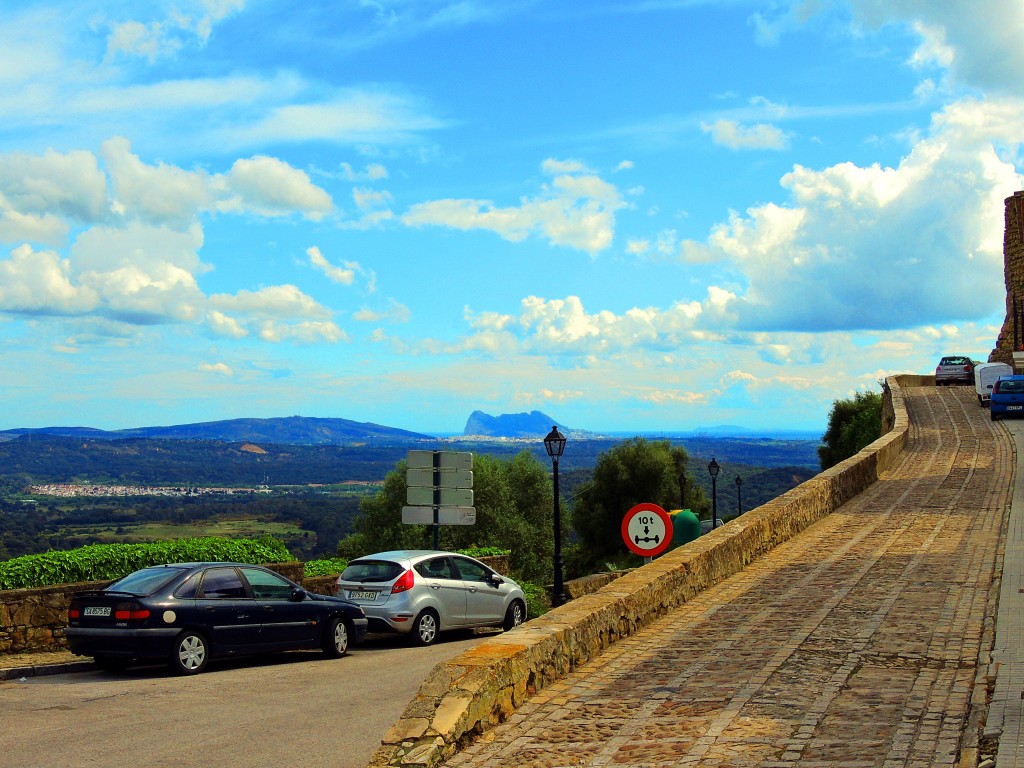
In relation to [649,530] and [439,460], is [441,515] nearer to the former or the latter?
[439,460]

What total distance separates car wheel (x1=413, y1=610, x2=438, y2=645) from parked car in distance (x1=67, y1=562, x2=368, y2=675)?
1.98 metres

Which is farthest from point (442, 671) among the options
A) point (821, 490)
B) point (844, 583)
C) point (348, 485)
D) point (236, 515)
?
point (348, 485)

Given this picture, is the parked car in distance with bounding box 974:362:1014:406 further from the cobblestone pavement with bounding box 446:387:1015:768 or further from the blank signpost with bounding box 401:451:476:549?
the blank signpost with bounding box 401:451:476:549

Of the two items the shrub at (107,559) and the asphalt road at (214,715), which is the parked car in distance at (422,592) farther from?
the shrub at (107,559)

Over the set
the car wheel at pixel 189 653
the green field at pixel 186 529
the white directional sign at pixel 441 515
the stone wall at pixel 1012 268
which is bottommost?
the green field at pixel 186 529

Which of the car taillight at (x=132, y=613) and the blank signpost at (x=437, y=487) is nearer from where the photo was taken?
the car taillight at (x=132, y=613)

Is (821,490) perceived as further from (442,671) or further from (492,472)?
(492,472)

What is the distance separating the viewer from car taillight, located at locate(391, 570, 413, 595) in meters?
16.5

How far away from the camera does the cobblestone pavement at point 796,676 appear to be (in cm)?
678

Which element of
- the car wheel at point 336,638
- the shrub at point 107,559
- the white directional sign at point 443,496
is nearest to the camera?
the shrub at point 107,559

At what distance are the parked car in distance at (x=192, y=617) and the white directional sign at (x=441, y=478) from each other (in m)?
5.99

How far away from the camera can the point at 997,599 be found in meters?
11.6

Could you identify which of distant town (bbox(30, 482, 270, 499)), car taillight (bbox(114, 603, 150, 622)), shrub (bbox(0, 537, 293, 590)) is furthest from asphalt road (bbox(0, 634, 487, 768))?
distant town (bbox(30, 482, 270, 499))

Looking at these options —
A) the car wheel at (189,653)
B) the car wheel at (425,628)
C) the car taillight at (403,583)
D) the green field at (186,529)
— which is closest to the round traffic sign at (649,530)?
the car wheel at (425,628)
